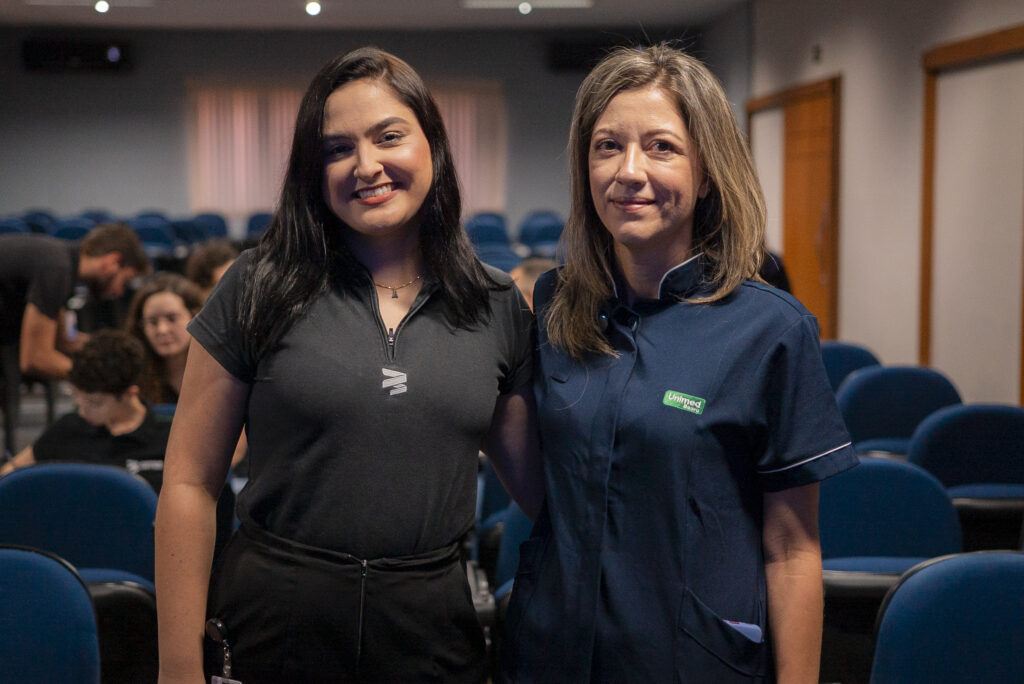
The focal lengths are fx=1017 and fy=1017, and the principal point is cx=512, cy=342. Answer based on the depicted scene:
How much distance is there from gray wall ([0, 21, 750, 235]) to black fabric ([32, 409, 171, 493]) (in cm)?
1147

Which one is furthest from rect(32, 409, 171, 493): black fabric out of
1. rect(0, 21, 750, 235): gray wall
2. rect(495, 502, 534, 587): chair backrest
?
rect(0, 21, 750, 235): gray wall

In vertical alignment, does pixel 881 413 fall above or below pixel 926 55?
below

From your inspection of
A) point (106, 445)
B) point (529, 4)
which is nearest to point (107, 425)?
point (106, 445)

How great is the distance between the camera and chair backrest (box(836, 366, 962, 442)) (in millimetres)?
4152

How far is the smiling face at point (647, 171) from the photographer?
4.54ft

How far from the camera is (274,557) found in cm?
139

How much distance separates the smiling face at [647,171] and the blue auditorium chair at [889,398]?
2.99 m

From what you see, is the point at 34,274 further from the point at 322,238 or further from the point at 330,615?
the point at 330,615

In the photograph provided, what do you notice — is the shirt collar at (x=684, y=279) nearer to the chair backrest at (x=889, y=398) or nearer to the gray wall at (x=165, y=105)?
the chair backrest at (x=889, y=398)

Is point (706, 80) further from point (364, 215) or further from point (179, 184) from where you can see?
point (179, 184)

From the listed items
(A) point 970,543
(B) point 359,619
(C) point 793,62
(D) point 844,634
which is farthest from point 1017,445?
(C) point 793,62

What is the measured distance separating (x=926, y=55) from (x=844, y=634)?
5012 millimetres

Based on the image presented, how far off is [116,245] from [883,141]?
520 cm

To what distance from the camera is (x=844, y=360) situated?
4.95m
